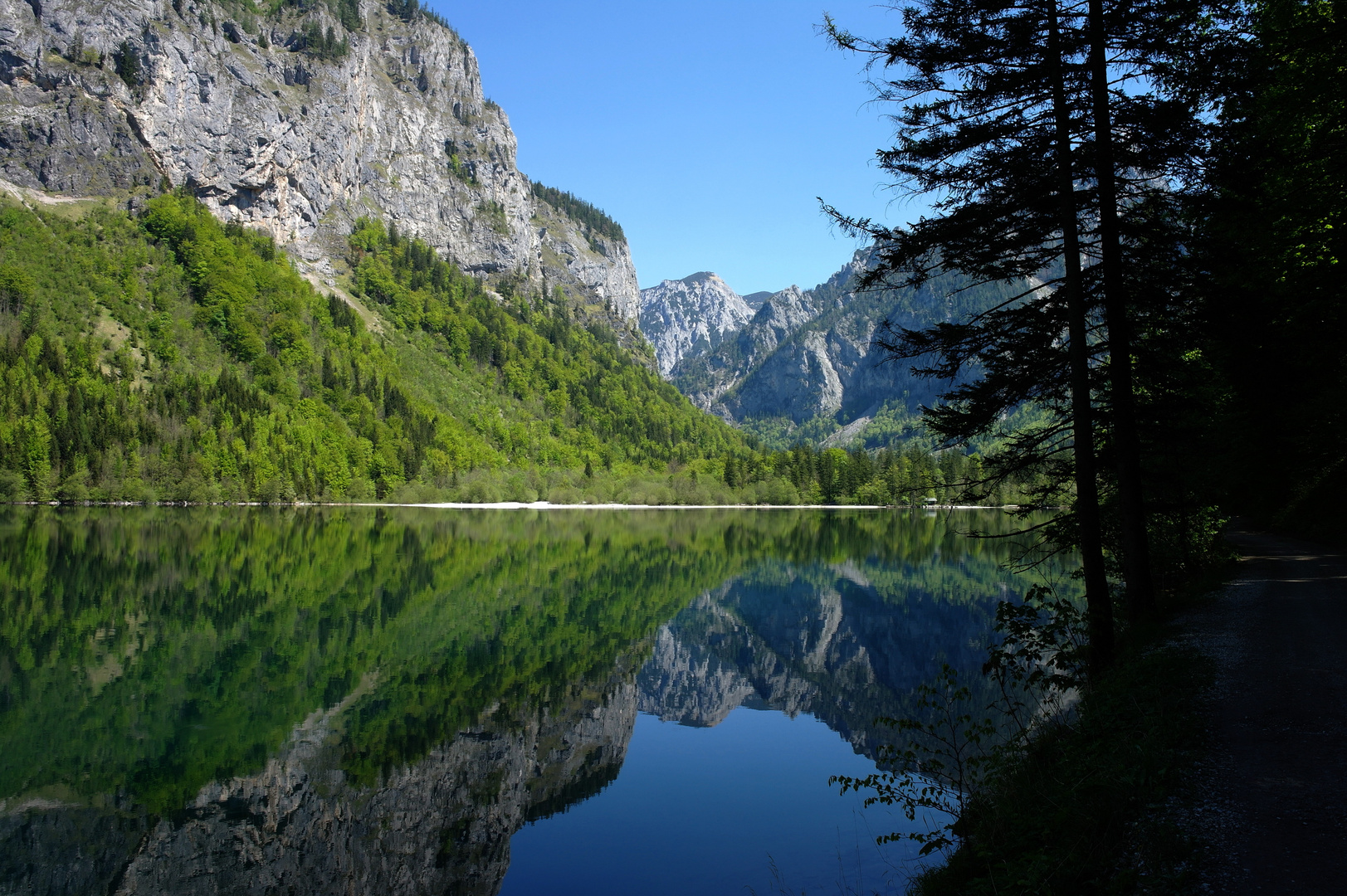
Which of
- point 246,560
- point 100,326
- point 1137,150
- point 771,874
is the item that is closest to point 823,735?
point 771,874

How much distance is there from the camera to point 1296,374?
2209 centimetres

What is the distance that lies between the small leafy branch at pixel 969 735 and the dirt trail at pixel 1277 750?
6.23 ft

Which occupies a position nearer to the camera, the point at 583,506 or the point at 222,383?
the point at 222,383

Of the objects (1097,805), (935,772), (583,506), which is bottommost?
(583,506)

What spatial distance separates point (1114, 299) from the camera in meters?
12.0

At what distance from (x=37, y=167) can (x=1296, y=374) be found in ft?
640

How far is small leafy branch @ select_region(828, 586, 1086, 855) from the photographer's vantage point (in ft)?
29.6

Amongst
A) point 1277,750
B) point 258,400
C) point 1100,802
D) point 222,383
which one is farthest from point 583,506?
point 1100,802

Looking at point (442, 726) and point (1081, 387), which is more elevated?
point (1081, 387)

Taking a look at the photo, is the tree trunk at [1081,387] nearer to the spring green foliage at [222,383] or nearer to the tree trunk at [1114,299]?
the tree trunk at [1114,299]

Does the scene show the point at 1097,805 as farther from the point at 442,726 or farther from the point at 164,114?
the point at 164,114

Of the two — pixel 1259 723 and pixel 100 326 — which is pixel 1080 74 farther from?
pixel 100 326

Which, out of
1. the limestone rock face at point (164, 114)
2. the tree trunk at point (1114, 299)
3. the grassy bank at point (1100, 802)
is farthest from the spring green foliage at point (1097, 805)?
the limestone rock face at point (164, 114)

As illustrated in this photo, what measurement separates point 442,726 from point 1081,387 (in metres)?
13.1
